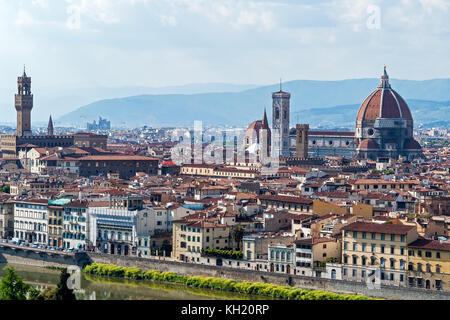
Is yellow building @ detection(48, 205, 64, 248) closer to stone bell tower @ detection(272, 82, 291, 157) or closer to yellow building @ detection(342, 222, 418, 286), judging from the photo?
yellow building @ detection(342, 222, 418, 286)

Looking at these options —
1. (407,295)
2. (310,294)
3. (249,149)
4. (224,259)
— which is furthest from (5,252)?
(249,149)

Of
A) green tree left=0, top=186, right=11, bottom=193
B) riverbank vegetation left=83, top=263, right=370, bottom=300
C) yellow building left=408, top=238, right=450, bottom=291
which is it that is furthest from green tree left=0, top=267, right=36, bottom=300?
green tree left=0, top=186, right=11, bottom=193

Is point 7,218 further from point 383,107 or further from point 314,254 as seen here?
point 383,107
